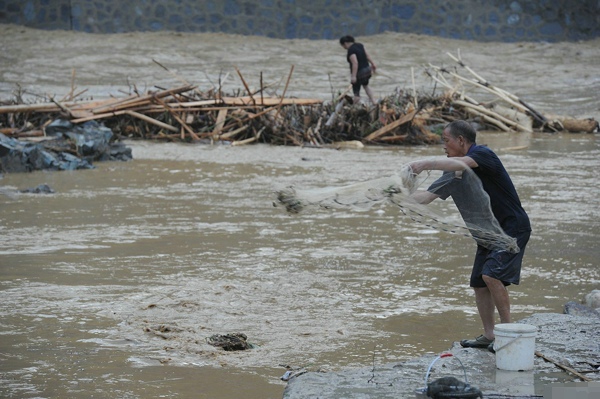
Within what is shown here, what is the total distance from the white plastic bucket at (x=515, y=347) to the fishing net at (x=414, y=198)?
52 centimetres

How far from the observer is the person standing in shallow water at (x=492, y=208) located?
5.45m

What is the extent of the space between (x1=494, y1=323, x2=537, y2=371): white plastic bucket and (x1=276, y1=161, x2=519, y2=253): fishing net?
522mm

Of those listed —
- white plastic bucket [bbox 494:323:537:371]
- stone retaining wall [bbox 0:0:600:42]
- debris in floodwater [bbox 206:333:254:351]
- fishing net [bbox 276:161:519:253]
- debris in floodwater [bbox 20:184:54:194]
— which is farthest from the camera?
stone retaining wall [bbox 0:0:600:42]

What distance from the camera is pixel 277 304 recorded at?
685 cm

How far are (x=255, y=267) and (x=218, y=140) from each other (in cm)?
922

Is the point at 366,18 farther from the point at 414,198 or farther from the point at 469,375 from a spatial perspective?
the point at 469,375

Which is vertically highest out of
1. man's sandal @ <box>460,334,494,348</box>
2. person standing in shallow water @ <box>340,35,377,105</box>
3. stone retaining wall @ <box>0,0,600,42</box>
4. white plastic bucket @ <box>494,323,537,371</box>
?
stone retaining wall @ <box>0,0,600,42</box>

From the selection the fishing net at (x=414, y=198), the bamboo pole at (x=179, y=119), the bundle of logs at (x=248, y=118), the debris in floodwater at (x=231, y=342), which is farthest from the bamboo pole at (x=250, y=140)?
the fishing net at (x=414, y=198)

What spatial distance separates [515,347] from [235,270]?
10.5 ft

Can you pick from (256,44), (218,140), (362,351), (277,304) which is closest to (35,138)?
(218,140)

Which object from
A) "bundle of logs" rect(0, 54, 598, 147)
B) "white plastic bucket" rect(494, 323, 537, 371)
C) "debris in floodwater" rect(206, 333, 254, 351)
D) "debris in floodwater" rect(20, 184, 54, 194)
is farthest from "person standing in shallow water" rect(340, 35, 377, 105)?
"white plastic bucket" rect(494, 323, 537, 371)

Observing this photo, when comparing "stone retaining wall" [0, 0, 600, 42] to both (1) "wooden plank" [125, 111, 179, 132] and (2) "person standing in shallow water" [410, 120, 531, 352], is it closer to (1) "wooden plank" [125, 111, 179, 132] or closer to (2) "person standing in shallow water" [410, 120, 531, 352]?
(1) "wooden plank" [125, 111, 179, 132]

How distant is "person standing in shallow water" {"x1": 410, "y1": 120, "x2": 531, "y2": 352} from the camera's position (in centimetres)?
545

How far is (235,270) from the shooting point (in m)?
7.80
